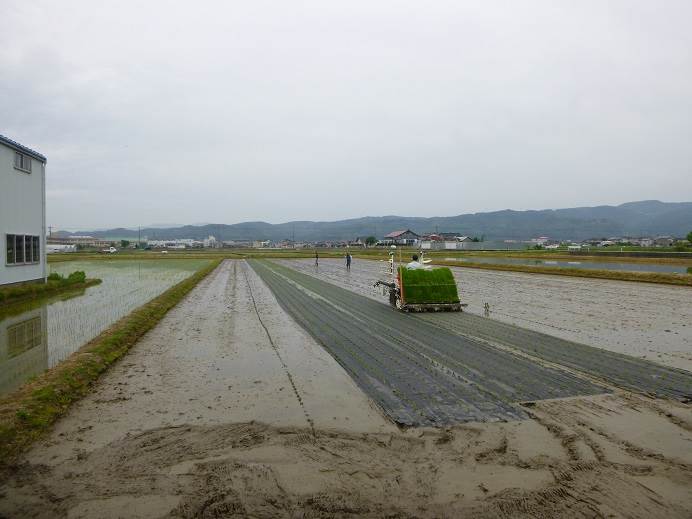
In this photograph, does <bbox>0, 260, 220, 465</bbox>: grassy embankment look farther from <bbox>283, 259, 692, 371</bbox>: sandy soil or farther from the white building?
the white building

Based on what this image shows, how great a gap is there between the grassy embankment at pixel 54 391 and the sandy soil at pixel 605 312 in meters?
9.32

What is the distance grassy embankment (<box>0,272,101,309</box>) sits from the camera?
1735 centimetres

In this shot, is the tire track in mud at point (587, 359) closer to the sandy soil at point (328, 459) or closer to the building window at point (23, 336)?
the sandy soil at point (328, 459)

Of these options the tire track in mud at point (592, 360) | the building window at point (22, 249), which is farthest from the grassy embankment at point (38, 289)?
the tire track in mud at point (592, 360)

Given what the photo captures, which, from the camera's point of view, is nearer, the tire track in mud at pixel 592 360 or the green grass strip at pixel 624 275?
the tire track in mud at pixel 592 360

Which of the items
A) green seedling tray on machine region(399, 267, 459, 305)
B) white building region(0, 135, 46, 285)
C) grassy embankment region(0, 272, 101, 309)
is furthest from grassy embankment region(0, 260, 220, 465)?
white building region(0, 135, 46, 285)

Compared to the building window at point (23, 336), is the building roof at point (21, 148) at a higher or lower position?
higher

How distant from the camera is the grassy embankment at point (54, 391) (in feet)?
17.9

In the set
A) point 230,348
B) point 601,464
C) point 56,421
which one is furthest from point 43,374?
point 601,464

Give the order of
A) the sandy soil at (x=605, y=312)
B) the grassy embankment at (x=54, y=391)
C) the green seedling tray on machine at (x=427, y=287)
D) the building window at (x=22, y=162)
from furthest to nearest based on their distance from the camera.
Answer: the building window at (x=22, y=162)
the green seedling tray on machine at (x=427, y=287)
the sandy soil at (x=605, y=312)
the grassy embankment at (x=54, y=391)

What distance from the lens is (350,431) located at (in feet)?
18.3

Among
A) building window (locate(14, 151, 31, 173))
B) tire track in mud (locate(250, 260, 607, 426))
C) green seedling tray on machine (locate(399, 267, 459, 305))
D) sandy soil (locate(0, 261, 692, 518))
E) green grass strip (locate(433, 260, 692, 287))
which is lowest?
sandy soil (locate(0, 261, 692, 518))

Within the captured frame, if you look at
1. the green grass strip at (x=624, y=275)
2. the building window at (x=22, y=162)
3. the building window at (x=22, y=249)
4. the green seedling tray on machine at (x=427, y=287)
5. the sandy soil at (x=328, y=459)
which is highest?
the building window at (x=22, y=162)

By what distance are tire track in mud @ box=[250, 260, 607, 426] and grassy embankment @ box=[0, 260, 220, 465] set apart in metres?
4.00
